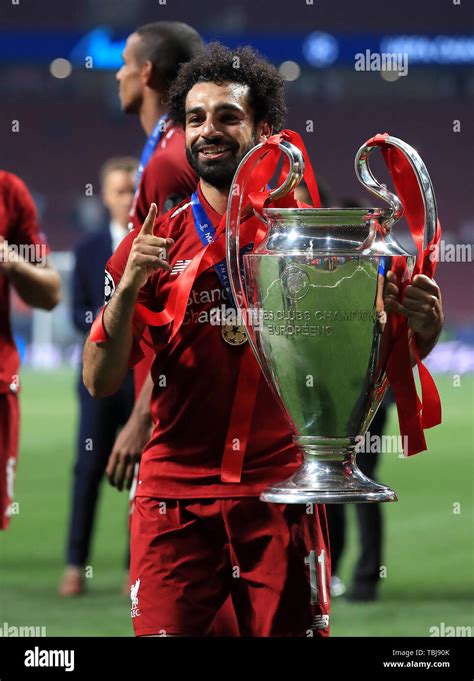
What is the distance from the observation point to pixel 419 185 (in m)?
2.64

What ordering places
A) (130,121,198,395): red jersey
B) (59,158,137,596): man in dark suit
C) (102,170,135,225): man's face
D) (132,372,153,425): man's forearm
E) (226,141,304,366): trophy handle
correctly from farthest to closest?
1. (102,170,135,225): man's face
2. (59,158,137,596): man in dark suit
3. (130,121,198,395): red jersey
4. (132,372,153,425): man's forearm
5. (226,141,304,366): trophy handle

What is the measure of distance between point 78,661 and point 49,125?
84.0ft

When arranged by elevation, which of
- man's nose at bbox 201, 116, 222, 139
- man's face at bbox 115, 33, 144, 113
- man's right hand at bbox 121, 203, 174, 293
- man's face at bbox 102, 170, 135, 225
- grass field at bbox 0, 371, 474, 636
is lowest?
grass field at bbox 0, 371, 474, 636

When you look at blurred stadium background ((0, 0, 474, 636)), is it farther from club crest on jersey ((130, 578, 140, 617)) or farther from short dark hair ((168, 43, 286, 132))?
short dark hair ((168, 43, 286, 132))

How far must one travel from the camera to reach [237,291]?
8.95ft

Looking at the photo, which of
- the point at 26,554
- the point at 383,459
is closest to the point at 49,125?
the point at 383,459

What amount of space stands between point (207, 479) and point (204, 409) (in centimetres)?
15

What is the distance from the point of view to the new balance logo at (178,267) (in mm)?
3031

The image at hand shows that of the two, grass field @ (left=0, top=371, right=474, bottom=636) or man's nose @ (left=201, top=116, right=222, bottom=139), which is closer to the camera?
man's nose @ (left=201, top=116, right=222, bottom=139)

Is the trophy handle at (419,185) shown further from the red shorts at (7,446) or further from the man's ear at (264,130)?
the red shorts at (7,446)

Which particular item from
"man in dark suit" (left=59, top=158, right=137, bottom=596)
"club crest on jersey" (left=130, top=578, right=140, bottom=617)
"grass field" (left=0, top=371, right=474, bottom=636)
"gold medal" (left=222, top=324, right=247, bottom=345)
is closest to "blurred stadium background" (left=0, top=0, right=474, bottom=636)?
"grass field" (left=0, top=371, right=474, bottom=636)

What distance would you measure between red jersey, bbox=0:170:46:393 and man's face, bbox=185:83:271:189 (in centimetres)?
166

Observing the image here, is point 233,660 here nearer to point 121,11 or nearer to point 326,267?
point 326,267

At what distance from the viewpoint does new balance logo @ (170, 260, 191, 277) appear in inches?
119
